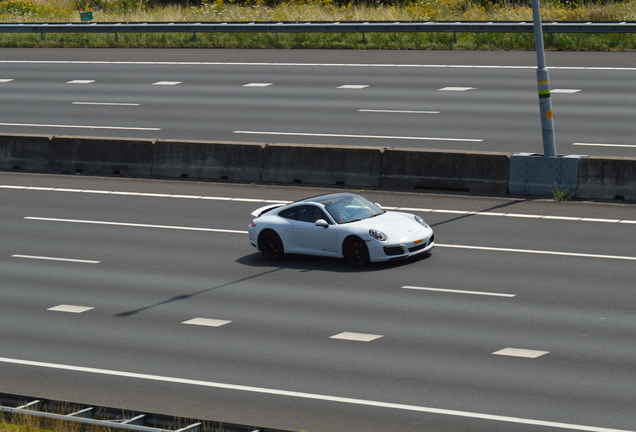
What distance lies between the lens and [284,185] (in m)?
23.8

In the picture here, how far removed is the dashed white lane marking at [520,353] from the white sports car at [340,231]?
4584 millimetres

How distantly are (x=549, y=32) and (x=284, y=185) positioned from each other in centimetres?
1485

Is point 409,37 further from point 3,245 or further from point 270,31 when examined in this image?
point 3,245

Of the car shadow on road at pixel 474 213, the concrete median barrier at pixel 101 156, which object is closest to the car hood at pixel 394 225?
the car shadow on road at pixel 474 213

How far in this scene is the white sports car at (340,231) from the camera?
1667 centimetres

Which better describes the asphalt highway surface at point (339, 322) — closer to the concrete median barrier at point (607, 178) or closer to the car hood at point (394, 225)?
the concrete median barrier at point (607, 178)

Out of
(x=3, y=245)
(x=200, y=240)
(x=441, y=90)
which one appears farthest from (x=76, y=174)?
(x=441, y=90)

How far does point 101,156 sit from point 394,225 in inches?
472

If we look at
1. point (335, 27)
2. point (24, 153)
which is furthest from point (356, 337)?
point (335, 27)

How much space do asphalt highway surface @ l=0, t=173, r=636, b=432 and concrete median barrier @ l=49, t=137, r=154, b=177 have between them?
15.0ft

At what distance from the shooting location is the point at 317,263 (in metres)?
17.5

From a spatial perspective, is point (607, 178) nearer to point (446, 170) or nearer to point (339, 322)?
point (446, 170)

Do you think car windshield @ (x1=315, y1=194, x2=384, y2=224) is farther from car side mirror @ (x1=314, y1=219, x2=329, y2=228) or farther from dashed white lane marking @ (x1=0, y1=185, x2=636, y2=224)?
dashed white lane marking @ (x1=0, y1=185, x2=636, y2=224)

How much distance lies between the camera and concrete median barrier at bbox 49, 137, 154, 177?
25750 millimetres
